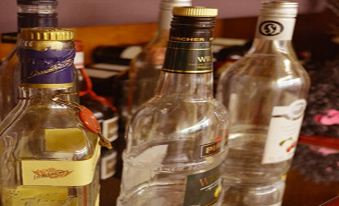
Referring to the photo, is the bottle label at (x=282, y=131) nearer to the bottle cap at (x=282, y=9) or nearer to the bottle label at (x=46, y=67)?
the bottle cap at (x=282, y=9)

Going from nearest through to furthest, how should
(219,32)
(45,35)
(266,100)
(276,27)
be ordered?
1. (45,35)
2. (276,27)
3. (266,100)
4. (219,32)

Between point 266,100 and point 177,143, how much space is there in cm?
22

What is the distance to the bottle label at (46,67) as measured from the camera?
371mm

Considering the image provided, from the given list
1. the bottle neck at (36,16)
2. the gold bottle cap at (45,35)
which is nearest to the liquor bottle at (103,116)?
the bottle neck at (36,16)

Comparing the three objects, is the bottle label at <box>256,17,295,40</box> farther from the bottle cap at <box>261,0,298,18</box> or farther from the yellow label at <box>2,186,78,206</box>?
the yellow label at <box>2,186,78,206</box>

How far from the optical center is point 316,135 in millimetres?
746

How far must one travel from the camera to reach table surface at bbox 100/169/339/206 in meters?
0.64

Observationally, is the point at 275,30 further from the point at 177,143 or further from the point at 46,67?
the point at 46,67

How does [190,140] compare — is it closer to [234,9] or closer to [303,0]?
[234,9]

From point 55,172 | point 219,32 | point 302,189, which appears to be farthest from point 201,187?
point 219,32

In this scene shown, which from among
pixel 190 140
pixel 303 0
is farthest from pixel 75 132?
pixel 303 0

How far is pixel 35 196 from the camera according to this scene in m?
0.41

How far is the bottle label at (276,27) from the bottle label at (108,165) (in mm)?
281

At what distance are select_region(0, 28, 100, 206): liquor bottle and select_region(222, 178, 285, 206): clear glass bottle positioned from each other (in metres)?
0.29
